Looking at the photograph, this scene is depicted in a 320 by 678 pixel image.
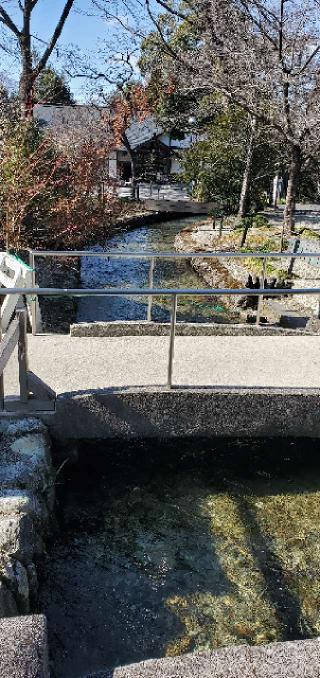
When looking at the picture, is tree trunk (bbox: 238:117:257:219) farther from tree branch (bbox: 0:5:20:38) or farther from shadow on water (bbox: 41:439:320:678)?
shadow on water (bbox: 41:439:320:678)

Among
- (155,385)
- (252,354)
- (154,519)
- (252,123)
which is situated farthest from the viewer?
(252,123)

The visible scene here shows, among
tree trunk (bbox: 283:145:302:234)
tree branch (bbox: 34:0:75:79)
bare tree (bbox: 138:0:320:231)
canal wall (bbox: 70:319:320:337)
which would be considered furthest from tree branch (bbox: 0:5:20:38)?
canal wall (bbox: 70:319:320:337)

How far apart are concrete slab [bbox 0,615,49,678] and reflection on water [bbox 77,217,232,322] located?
28.8 feet

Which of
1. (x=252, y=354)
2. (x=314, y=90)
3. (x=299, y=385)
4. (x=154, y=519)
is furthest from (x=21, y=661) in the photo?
(x=314, y=90)

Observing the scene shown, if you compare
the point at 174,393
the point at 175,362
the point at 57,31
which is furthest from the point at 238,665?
the point at 57,31

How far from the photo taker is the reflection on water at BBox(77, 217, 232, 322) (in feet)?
37.2

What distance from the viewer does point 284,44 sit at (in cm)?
1572

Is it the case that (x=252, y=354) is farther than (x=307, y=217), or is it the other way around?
(x=307, y=217)

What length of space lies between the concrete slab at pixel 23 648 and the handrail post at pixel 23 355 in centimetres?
249

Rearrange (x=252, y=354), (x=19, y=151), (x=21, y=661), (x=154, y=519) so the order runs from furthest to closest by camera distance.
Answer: (x=19, y=151), (x=252, y=354), (x=154, y=519), (x=21, y=661)

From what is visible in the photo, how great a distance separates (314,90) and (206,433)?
551 inches

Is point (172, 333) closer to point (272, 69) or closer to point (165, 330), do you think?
point (165, 330)

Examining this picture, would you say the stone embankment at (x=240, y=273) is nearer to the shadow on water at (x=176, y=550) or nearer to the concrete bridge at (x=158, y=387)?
the concrete bridge at (x=158, y=387)

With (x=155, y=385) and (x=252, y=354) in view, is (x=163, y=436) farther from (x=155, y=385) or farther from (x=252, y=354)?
(x=252, y=354)
